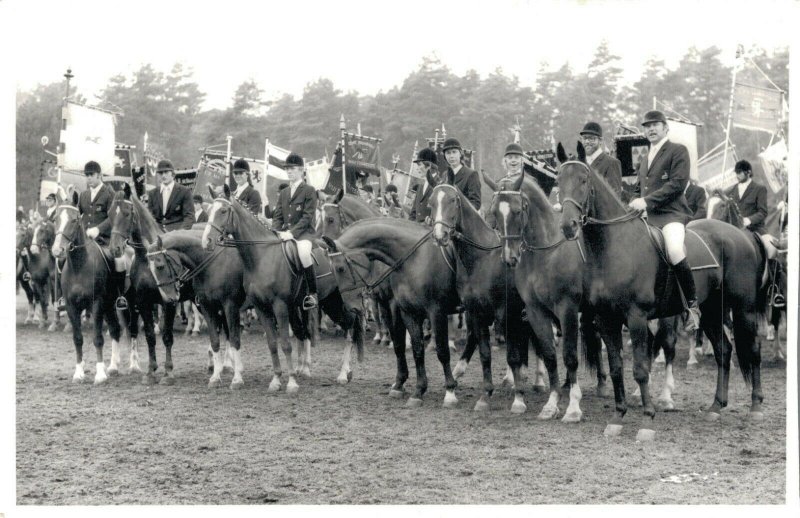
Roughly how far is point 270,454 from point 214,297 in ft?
13.9

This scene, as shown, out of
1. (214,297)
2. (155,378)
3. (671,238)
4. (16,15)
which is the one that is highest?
(16,15)

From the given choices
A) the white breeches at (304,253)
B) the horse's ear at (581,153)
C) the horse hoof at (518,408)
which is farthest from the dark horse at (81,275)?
the horse's ear at (581,153)

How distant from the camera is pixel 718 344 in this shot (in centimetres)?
1015

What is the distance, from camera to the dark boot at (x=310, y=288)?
1209 cm

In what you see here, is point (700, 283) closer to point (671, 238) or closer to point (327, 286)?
point (671, 238)

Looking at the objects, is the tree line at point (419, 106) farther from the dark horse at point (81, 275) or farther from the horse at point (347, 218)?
the horse at point (347, 218)

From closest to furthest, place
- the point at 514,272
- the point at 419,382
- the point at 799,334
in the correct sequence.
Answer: the point at 799,334, the point at 514,272, the point at 419,382

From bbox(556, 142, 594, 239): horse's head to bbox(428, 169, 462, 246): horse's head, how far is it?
1616mm

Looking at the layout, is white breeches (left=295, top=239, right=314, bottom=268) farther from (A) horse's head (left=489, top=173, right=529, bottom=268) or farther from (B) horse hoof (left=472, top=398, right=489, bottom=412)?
(A) horse's head (left=489, top=173, right=529, bottom=268)

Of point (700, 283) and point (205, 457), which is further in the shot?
point (700, 283)

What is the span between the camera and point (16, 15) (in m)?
8.82

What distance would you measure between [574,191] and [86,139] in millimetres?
9307

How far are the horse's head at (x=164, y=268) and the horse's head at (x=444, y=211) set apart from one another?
4187mm
